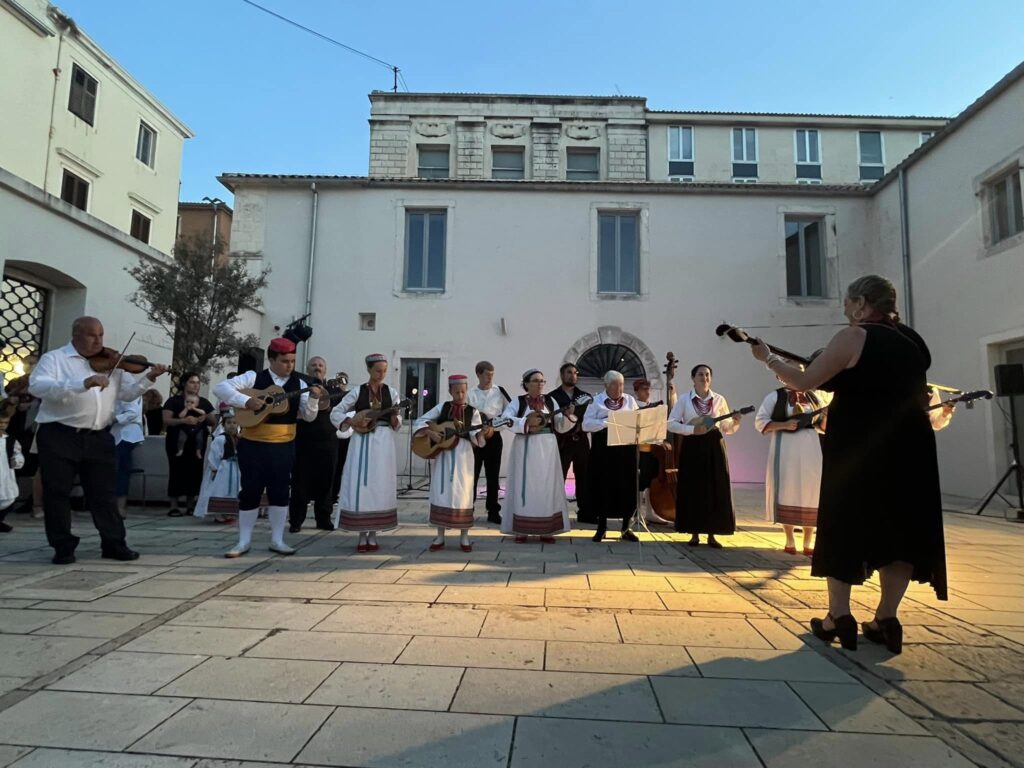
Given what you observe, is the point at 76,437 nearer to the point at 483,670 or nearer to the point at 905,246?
the point at 483,670

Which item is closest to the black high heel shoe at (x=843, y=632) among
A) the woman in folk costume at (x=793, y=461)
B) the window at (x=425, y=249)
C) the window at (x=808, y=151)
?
the woman in folk costume at (x=793, y=461)

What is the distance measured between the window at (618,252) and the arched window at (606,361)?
4.65 ft

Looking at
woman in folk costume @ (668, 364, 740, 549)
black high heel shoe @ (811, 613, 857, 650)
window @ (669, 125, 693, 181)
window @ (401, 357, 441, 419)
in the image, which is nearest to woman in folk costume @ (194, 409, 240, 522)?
woman in folk costume @ (668, 364, 740, 549)

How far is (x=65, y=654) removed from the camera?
2.78 meters

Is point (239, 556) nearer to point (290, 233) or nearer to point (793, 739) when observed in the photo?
point (793, 739)

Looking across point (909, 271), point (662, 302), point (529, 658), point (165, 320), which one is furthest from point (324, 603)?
point (909, 271)

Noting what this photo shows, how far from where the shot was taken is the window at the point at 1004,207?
995 centimetres

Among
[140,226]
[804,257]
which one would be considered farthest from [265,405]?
[140,226]

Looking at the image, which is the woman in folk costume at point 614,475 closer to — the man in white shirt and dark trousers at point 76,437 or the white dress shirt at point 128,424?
the man in white shirt and dark trousers at point 76,437

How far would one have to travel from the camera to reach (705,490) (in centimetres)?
585

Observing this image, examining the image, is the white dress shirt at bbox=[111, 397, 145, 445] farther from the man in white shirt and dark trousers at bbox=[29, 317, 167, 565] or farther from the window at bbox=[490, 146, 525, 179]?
the window at bbox=[490, 146, 525, 179]

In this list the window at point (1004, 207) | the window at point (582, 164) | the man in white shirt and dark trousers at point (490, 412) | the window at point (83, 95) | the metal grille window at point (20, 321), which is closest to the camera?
the man in white shirt and dark trousers at point (490, 412)

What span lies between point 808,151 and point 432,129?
48.5ft

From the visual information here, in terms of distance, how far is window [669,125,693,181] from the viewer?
919 inches
